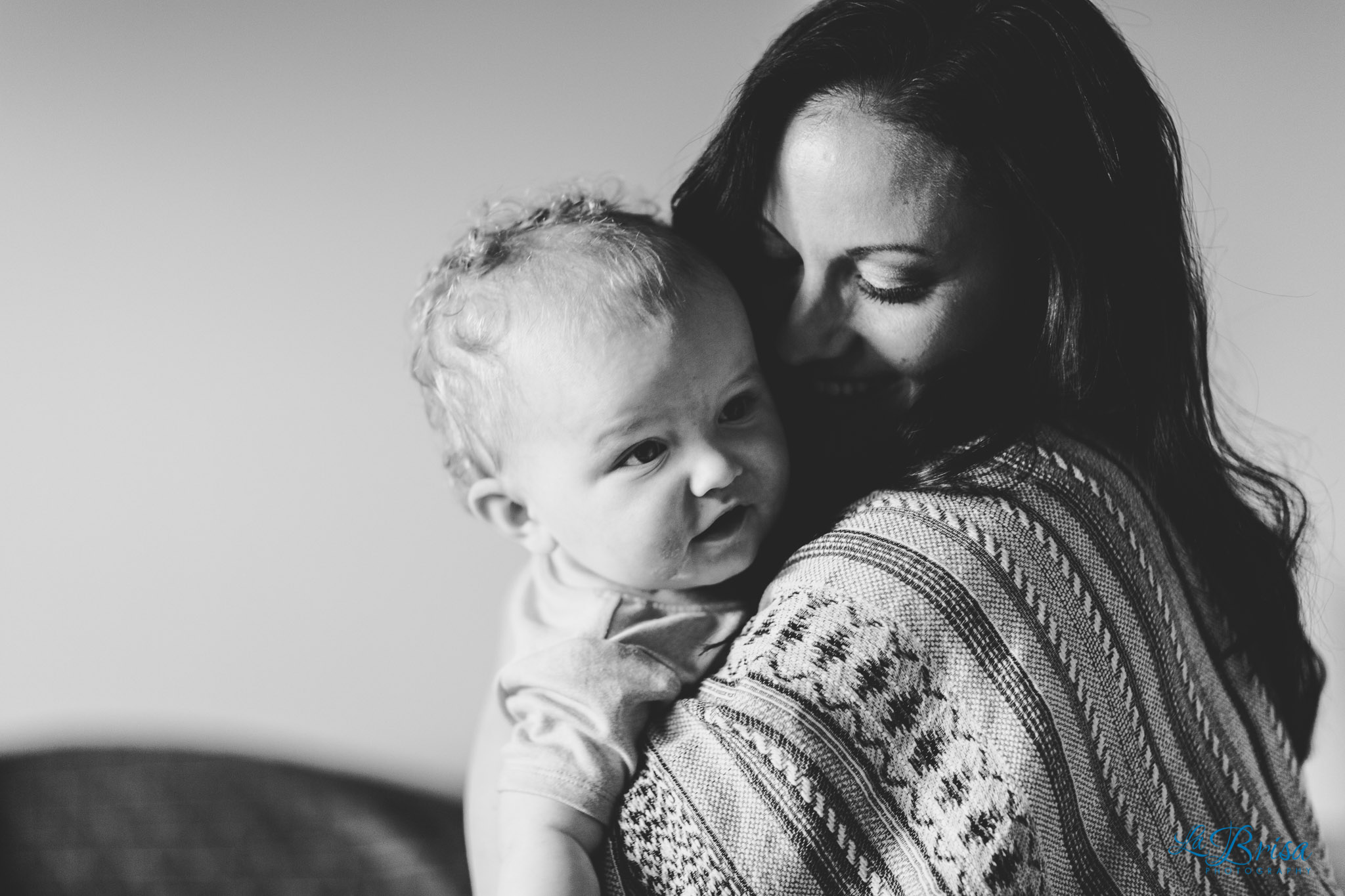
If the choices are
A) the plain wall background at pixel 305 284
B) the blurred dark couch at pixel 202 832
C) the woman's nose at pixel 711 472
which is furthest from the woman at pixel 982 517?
the plain wall background at pixel 305 284

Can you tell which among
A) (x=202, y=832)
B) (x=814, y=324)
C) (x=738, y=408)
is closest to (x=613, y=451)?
(x=738, y=408)

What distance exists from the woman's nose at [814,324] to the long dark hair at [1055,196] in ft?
0.11

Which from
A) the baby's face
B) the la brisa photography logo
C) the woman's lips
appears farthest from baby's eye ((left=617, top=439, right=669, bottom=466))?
the la brisa photography logo

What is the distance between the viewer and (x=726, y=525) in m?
1.03

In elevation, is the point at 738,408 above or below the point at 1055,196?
below

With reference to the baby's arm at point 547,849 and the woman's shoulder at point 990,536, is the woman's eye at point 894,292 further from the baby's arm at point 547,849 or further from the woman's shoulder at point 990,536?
the baby's arm at point 547,849

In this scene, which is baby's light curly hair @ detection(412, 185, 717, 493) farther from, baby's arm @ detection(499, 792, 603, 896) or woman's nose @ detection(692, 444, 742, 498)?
baby's arm @ detection(499, 792, 603, 896)

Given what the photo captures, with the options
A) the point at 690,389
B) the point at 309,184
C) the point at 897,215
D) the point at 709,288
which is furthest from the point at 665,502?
the point at 309,184

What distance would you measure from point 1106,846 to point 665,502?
46 centimetres

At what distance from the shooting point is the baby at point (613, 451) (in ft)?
3.14

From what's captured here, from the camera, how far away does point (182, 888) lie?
1.59 m

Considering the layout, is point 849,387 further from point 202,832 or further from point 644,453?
point 202,832

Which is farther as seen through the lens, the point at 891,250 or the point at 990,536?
the point at 891,250

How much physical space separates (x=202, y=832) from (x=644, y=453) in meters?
1.10
